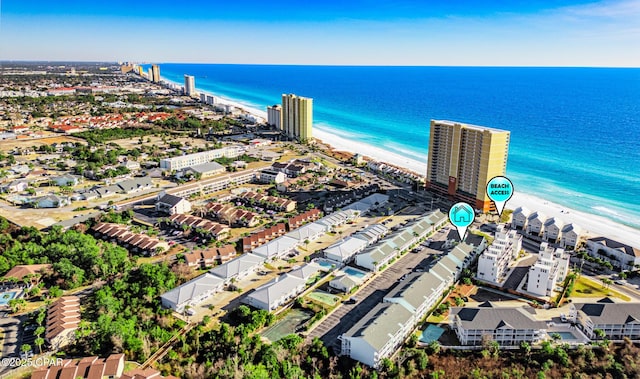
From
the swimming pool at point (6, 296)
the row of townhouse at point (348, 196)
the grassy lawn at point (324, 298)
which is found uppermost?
the row of townhouse at point (348, 196)

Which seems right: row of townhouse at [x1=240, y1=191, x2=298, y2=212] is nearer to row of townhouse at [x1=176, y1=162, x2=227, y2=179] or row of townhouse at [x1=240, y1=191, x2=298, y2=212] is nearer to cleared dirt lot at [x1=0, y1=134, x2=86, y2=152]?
row of townhouse at [x1=176, y1=162, x2=227, y2=179]

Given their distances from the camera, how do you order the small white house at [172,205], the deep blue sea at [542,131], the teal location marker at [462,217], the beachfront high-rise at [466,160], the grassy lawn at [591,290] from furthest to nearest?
the deep blue sea at [542,131]
the small white house at [172,205]
the beachfront high-rise at [466,160]
the teal location marker at [462,217]
the grassy lawn at [591,290]

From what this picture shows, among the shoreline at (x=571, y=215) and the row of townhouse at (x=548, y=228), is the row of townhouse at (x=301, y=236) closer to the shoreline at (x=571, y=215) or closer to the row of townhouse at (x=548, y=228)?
the row of townhouse at (x=548, y=228)

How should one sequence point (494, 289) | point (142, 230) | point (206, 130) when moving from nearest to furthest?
point (494, 289) < point (142, 230) < point (206, 130)

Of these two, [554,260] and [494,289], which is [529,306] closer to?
[494,289]

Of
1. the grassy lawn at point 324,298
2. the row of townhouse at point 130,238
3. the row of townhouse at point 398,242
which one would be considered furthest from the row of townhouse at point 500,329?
the row of townhouse at point 130,238

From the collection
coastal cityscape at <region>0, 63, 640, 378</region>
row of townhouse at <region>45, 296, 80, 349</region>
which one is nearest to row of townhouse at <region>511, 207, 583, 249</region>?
coastal cityscape at <region>0, 63, 640, 378</region>

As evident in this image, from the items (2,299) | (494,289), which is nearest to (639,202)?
(494,289)
